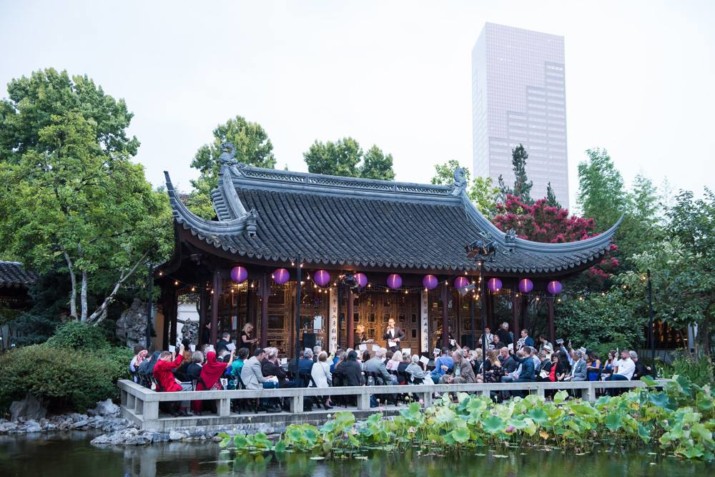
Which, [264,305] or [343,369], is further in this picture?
[264,305]

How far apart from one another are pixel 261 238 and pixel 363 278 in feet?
8.76

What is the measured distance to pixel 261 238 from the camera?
55.5 ft

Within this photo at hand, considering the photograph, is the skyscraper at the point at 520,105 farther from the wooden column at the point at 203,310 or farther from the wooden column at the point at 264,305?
the wooden column at the point at 264,305

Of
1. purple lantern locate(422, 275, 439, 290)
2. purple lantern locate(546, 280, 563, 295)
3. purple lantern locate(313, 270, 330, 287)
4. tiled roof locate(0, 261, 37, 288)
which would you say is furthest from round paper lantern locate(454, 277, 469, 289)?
tiled roof locate(0, 261, 37, 288)

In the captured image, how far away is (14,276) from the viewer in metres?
22.1

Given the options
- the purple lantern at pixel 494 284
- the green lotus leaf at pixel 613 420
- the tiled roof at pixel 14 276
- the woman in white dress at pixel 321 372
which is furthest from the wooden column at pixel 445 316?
the tiled roof at pixel 14 276

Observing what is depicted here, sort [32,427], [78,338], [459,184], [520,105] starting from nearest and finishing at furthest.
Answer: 1. [32,427]
2. [78,338]
3. [459,184]
4. [520,105]

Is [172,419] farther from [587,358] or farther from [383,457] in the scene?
[587,358]

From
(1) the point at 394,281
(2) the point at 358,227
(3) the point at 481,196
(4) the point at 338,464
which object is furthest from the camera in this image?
(3) the point at 481,196

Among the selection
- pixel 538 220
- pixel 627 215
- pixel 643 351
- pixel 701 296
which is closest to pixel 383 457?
pixel 701 296

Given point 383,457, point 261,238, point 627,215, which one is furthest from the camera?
point 627,215

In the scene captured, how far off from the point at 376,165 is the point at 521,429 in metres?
26.7

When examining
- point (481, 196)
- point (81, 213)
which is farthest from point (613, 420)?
point (481, 196)

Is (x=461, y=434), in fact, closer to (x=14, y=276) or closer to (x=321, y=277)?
(x=321, y=277)
